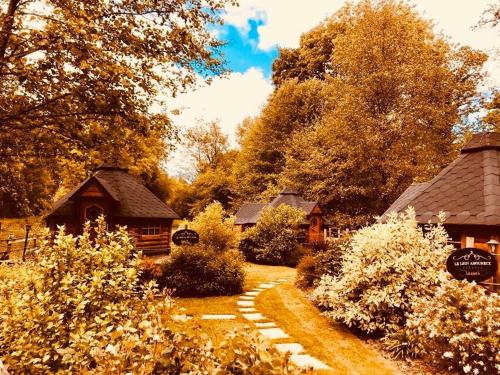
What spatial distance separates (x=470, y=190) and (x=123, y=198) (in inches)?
736

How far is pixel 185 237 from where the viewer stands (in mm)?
13445

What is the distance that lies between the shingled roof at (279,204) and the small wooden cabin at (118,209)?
8050 millimetres

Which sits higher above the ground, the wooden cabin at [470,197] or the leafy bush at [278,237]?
the wooden cabin at [470,197]

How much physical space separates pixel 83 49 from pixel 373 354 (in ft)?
27.3

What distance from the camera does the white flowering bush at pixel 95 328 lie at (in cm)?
274

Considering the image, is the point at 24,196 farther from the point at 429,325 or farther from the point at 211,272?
the point at 429,325

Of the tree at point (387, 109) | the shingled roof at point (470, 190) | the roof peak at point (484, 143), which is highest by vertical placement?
the tree at point (387, 109)

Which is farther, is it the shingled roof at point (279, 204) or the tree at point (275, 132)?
the tree at point (275, 132)

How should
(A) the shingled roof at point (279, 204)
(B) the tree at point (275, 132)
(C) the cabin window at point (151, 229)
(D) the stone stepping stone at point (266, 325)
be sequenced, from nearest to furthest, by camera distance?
(D) the stone stepping stone at point (266, 325), (C) the cabin window at point (151, 229), (A) the shingled roof at point (279, 204), (B) the tree at point (275, 132)

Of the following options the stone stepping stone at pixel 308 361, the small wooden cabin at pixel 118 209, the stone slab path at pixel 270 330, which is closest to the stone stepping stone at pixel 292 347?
the stone slab path at pixel 270 330

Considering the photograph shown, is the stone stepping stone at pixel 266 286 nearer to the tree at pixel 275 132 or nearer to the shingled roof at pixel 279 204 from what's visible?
the shingled roof at pixel 279 204

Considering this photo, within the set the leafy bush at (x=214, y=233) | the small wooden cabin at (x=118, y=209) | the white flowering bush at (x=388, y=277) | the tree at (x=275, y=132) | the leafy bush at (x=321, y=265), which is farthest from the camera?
the tree at (x=275, y=132)

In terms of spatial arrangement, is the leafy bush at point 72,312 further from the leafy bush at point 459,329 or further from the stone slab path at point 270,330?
the leafy bush at point 459,329

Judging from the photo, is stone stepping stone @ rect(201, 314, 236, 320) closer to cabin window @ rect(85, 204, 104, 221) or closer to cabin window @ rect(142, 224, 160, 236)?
cabin window @ rect(85, 204, 104, 221)
